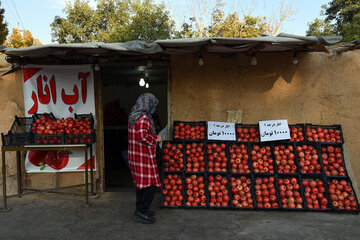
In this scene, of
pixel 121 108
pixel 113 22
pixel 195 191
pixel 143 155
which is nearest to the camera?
pixel 143 155

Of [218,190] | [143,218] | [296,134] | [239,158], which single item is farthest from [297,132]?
[143,218]

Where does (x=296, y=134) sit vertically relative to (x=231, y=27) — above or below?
below

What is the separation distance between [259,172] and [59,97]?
3.92 m

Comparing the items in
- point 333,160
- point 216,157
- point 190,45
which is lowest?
point 333,160

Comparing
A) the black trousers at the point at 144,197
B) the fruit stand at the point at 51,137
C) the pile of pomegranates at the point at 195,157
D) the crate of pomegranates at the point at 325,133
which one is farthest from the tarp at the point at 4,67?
the crate of pomegranates at the point at 325,133

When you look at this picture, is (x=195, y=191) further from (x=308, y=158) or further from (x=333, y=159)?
(x=333, y=159)

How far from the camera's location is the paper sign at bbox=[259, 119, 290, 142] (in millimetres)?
4730

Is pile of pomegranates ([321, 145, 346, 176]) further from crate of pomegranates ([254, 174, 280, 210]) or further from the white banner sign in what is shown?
the white banner sign

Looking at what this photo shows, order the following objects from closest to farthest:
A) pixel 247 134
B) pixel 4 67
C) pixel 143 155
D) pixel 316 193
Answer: pixel 143 155 → pixel 316 193 → pixel 247 134 → pixel 4 67

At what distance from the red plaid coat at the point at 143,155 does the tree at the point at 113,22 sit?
1804 centimetres

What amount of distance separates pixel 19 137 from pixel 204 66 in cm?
340

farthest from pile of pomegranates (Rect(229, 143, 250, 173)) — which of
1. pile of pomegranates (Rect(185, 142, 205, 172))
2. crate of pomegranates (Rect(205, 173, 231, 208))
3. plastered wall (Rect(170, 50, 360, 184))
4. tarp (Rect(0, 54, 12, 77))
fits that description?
tarp (Rect(0, 54, 12, 77))

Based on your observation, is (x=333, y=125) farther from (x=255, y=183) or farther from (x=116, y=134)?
(x=116, y=134)

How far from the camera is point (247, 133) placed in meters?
4.99
